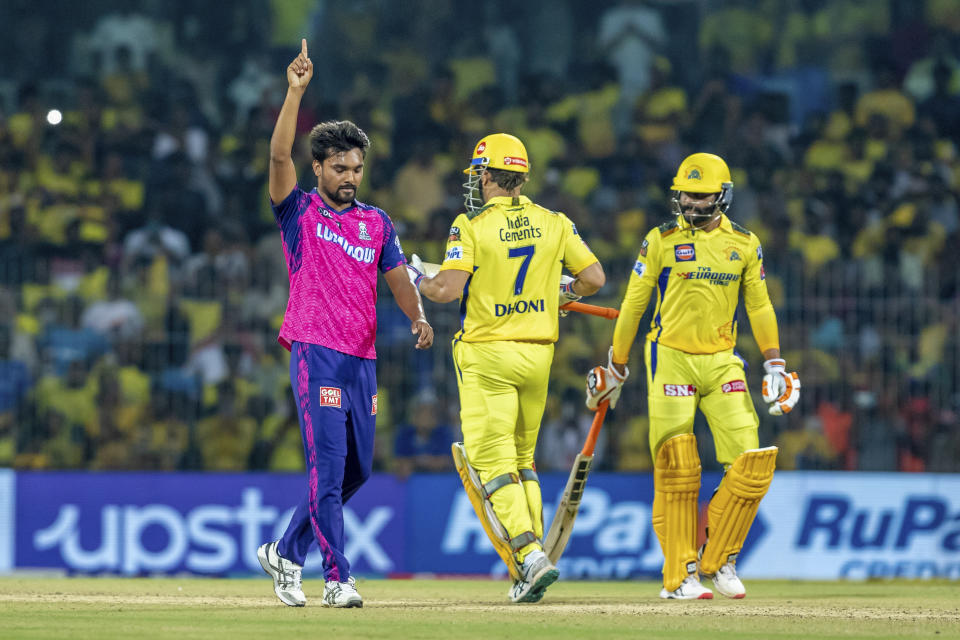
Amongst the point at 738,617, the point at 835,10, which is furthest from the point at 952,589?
the point at 835,10

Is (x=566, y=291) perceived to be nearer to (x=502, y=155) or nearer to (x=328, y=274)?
(x=502, y=155)

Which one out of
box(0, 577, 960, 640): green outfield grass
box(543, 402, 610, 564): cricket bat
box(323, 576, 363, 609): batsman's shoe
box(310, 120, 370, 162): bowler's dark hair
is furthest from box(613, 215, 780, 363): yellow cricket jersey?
box(323, 576, 363, 609): batsman's shoe

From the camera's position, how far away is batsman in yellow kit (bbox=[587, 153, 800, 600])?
8750 millimetres

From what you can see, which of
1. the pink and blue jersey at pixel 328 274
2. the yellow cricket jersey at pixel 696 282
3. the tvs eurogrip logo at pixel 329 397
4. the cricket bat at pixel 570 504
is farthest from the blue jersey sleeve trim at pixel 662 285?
the tvs eurogrip logo at pixel 329 397

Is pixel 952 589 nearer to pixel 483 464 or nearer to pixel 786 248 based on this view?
pixel 483 464

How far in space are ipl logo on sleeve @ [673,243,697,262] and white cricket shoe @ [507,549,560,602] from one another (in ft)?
6.60

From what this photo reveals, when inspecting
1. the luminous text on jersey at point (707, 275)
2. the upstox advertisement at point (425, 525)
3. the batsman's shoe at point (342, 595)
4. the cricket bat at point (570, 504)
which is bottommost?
the upstox advertisement at point (425, 525)

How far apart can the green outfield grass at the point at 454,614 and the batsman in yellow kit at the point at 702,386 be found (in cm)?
36

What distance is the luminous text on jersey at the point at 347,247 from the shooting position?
25.5 feet

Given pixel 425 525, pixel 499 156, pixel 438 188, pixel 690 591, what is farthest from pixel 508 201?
pixel 438 188

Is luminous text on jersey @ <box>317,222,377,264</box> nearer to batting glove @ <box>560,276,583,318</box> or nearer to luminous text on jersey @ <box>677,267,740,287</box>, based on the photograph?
batting glove @ <box>560,276,583,318</box>

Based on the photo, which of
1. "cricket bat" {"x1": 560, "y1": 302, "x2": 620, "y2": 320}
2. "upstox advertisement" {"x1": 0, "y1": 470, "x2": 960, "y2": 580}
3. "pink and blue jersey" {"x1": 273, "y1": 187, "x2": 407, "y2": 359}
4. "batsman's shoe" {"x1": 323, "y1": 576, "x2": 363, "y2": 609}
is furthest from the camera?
"upstox advertisement" {"x1": 0, "y1": 470, "x2": 960, "y2": 580}

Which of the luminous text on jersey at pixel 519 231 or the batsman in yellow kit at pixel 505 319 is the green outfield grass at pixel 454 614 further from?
the luminous text on jersey at pixel 519 231

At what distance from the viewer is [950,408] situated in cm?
1311
